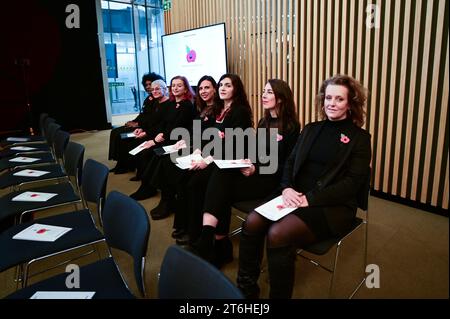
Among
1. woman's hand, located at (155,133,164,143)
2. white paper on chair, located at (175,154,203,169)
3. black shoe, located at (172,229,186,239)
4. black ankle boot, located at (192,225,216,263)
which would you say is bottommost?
black shoe, located at (172,229,186,239)

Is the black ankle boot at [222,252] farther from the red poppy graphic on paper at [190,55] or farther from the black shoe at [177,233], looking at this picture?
the red poppy graphic on paper at [190,55]

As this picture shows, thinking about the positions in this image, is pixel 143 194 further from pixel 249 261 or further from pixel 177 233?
pixel 249 261

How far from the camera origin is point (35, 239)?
2.00 meters

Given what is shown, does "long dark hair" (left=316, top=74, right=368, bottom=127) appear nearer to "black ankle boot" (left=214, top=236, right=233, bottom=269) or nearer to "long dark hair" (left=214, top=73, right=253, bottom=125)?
"long dark hair" (left=214, top=73, right=253, bottom=125)

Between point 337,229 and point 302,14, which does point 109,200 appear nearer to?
point 337,229

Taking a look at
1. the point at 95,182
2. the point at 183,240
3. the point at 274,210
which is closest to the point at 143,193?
the point at 183,240

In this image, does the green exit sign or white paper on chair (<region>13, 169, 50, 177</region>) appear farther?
the green exit sign

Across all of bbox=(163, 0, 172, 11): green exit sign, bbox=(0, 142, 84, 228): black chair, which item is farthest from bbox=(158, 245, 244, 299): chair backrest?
bbox=(163, 0, 172, 11): green exit sign

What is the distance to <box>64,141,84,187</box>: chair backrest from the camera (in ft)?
9.72

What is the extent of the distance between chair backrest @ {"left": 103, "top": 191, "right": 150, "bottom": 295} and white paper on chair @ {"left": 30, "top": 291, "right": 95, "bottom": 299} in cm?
24

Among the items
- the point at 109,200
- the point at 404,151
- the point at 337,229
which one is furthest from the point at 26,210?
the point at 404,151

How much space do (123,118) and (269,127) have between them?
8.03 meters

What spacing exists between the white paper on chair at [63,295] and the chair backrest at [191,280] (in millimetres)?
439
